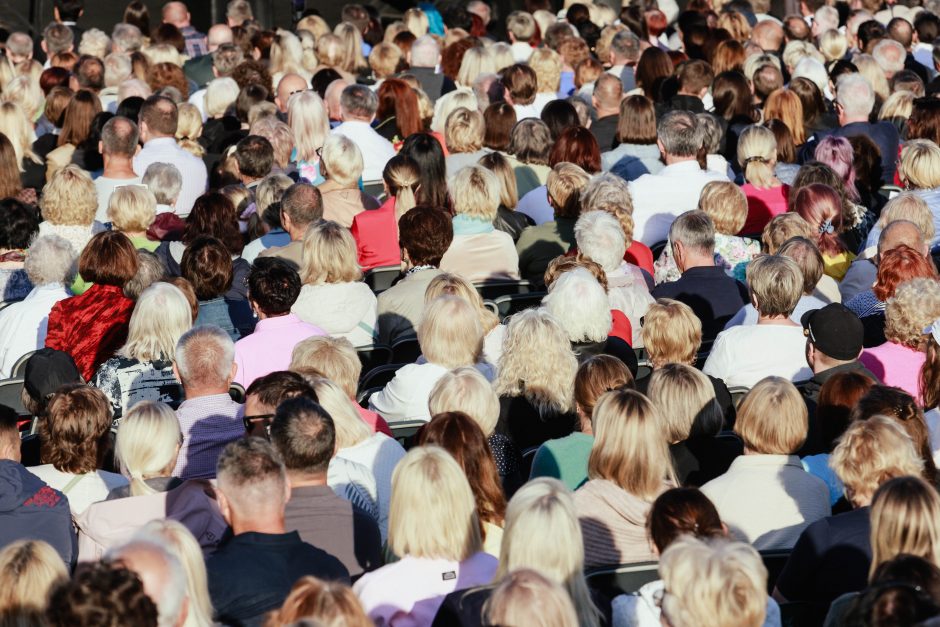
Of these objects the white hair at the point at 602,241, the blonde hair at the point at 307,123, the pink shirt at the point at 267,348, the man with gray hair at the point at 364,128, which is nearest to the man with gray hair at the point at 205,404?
the pink shirt at the point at 267,348

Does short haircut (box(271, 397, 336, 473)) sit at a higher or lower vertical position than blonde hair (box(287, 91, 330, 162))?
lower

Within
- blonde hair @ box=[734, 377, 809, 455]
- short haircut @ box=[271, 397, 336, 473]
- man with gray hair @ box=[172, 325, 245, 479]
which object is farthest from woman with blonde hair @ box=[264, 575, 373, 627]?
man with gray hair @ box=[172, 325, 245, 479]

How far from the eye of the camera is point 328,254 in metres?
8.29

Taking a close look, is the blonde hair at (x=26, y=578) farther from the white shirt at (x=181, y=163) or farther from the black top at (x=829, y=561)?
the white shirt at (x=181, y=163)

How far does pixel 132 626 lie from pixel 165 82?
37.5 ft

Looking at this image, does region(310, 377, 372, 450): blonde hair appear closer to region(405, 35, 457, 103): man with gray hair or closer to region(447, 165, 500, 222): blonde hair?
region(447, 165, 500, 222): blonde hair

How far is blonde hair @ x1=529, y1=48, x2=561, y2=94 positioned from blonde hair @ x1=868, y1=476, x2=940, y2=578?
9740mm

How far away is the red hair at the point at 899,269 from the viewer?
793 cm

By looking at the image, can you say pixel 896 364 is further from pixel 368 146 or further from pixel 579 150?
pixel 368 146

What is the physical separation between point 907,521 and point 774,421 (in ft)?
4.29

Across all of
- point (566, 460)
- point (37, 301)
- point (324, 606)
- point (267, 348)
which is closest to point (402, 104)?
point (37, 301)

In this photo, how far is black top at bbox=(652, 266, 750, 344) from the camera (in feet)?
28.5

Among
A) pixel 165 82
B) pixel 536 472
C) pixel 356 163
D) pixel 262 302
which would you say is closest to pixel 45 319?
pixel 262 302

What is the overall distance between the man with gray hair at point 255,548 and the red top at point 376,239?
479 cm
